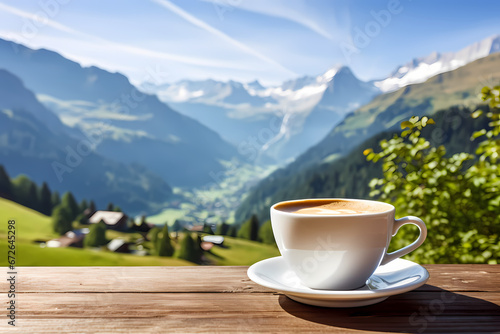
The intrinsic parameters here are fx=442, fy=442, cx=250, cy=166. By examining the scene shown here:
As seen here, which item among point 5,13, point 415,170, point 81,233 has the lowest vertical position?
point 81,233

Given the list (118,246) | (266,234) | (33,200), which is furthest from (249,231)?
(33,200)

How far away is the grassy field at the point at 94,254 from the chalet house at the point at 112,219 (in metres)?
0.10

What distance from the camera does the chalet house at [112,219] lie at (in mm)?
6961

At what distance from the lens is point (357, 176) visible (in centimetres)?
627

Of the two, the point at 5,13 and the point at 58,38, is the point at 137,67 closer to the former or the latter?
the point at 58,38

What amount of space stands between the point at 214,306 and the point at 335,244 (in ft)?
0.63

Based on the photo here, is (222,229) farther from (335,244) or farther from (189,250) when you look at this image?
(335,244)

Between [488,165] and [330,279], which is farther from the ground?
[488,165]

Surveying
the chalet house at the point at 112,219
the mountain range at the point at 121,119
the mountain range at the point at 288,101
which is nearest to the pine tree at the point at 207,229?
the chalet house at the point at 112,219

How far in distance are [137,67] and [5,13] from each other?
9.38 ft

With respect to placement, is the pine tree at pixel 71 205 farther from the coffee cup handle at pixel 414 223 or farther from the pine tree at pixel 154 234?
the coffee cup handle at pixel 414 223

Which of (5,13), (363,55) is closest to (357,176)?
(363,55)

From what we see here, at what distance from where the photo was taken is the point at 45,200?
7.73m

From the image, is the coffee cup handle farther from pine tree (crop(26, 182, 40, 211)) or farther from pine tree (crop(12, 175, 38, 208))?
pine tree (crop(12, 175, 38, 208))
